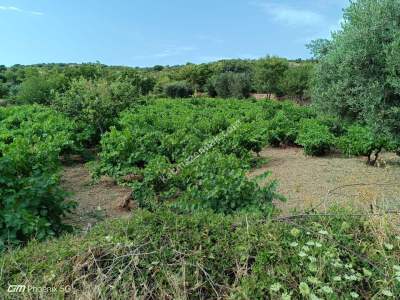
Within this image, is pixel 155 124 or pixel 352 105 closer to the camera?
pixel 352 105

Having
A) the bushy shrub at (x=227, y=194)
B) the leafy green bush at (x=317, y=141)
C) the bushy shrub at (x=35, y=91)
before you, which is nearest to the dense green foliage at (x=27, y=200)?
the bushy shrub at (x=227, y=194)

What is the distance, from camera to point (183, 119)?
12.4m

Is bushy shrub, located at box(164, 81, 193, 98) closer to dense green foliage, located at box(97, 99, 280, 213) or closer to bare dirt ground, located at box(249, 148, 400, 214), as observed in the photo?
dense green foliage, located at box(97, 99, 280, 213)

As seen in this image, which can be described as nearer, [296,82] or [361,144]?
[361,144]

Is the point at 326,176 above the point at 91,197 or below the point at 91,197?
above

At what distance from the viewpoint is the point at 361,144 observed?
1012cm

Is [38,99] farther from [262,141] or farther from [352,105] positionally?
[352,105]

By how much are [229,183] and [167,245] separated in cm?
203

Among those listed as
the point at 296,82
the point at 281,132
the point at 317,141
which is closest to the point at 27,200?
the point at 317,141

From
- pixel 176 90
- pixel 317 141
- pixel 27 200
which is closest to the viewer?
pixel 27 200

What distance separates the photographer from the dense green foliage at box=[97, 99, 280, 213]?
4871 millimetres

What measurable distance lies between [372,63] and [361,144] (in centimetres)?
341

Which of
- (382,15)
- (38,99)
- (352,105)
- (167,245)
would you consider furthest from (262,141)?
(38,99)

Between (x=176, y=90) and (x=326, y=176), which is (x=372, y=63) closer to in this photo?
(x=326, y=176)
